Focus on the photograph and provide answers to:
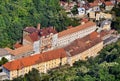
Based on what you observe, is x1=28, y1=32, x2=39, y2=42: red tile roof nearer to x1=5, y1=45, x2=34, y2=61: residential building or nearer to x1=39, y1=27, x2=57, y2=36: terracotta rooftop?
x1=39, y1=27, x2=57, y2=36: terracotta rooftop

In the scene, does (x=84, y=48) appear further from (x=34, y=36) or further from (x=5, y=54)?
(x=5, y=54)

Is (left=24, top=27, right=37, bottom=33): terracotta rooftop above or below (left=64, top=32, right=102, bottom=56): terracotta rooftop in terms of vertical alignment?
above

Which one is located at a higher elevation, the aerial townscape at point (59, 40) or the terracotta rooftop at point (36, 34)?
the terracotta rooftop at point (36, 34)

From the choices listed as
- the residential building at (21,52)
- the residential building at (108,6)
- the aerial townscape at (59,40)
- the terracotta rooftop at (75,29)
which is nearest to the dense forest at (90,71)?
the aerial townscape at (59,40)

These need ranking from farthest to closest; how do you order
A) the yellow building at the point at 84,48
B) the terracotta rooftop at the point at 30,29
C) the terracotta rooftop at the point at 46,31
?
the terracotta rooftop at the point at 30,29
the terracotta rooftop at the point at 46,31
the yellow building at the point at 84,48

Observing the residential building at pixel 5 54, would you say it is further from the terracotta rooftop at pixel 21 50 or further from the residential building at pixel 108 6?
the residential building at pixel 108 6

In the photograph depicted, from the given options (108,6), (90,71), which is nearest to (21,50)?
(90,71)

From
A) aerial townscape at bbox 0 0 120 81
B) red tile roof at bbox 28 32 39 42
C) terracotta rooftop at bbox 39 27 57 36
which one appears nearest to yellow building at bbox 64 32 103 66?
aerial townscape at bbox 0 0 120 81
